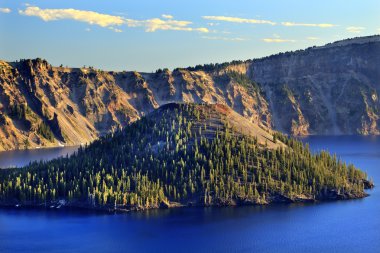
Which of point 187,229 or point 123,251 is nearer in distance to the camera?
point 123,251

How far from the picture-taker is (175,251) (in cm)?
17588

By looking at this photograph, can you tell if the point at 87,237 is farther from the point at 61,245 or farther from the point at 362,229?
the point at 362,229

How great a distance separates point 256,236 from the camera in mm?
190750

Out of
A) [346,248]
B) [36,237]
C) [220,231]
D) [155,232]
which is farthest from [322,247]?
[36,237]

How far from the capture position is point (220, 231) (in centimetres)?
19650

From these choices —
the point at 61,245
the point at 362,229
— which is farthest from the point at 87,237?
the point at 362,229

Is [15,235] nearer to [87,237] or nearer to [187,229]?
[87,237]

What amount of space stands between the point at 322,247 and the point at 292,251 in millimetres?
9794

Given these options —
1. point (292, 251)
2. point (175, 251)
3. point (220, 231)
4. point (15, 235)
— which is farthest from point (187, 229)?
point (15, 235)

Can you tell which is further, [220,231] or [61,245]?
[220,231]

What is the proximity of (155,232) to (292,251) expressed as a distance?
4358 cm

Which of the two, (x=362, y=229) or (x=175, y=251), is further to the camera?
(x=362, y=229)

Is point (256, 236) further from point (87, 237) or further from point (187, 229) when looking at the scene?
point (87, 237)

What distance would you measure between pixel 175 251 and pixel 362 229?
62.5 meters
